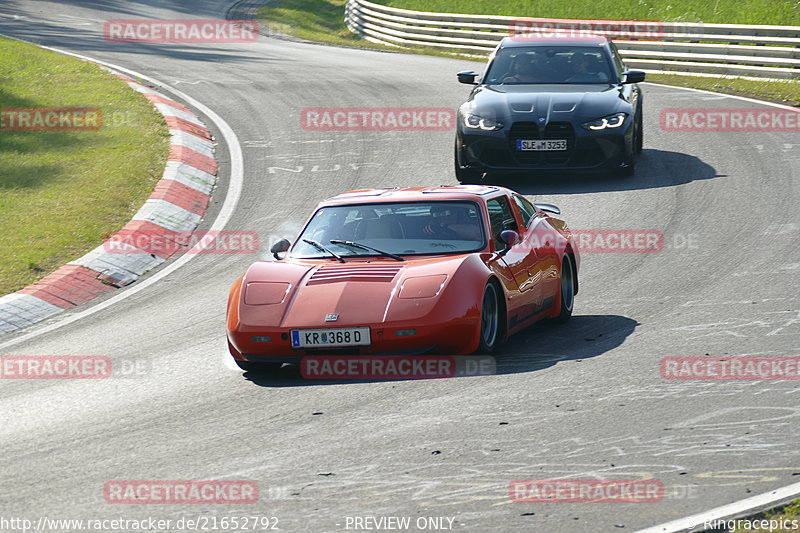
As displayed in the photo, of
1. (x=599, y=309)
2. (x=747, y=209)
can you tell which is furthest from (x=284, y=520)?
(x=747, y=209)

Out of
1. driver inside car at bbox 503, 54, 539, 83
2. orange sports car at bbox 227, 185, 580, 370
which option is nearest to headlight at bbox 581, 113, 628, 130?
driver inside car at bbox 503, 54, 539, 83

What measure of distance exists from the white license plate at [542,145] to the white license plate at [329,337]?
754cm

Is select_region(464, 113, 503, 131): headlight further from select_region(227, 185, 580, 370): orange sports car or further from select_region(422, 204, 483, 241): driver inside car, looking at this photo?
select_region(422, 204, 483, 241): driver inside car

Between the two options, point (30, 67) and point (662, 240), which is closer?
point (662, 240)

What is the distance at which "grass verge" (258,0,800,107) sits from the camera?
22.9 metres

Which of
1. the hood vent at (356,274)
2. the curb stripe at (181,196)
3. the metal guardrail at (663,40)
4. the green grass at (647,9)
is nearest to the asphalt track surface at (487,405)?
the curb stripe at (181,196)

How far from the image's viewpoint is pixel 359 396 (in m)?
7.22

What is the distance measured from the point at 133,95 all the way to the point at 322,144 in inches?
181

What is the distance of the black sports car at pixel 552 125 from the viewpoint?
14.7m

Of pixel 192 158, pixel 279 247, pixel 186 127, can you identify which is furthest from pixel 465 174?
pixel 279 247

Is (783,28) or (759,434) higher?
(783,28)

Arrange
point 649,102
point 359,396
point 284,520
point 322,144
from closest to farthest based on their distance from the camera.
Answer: point 284,520 → point 359,396 → point 322,144 → point 649,102

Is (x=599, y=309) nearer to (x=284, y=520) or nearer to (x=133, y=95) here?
(x=284, y=520)

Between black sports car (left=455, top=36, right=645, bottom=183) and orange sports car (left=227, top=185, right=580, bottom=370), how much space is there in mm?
5047
